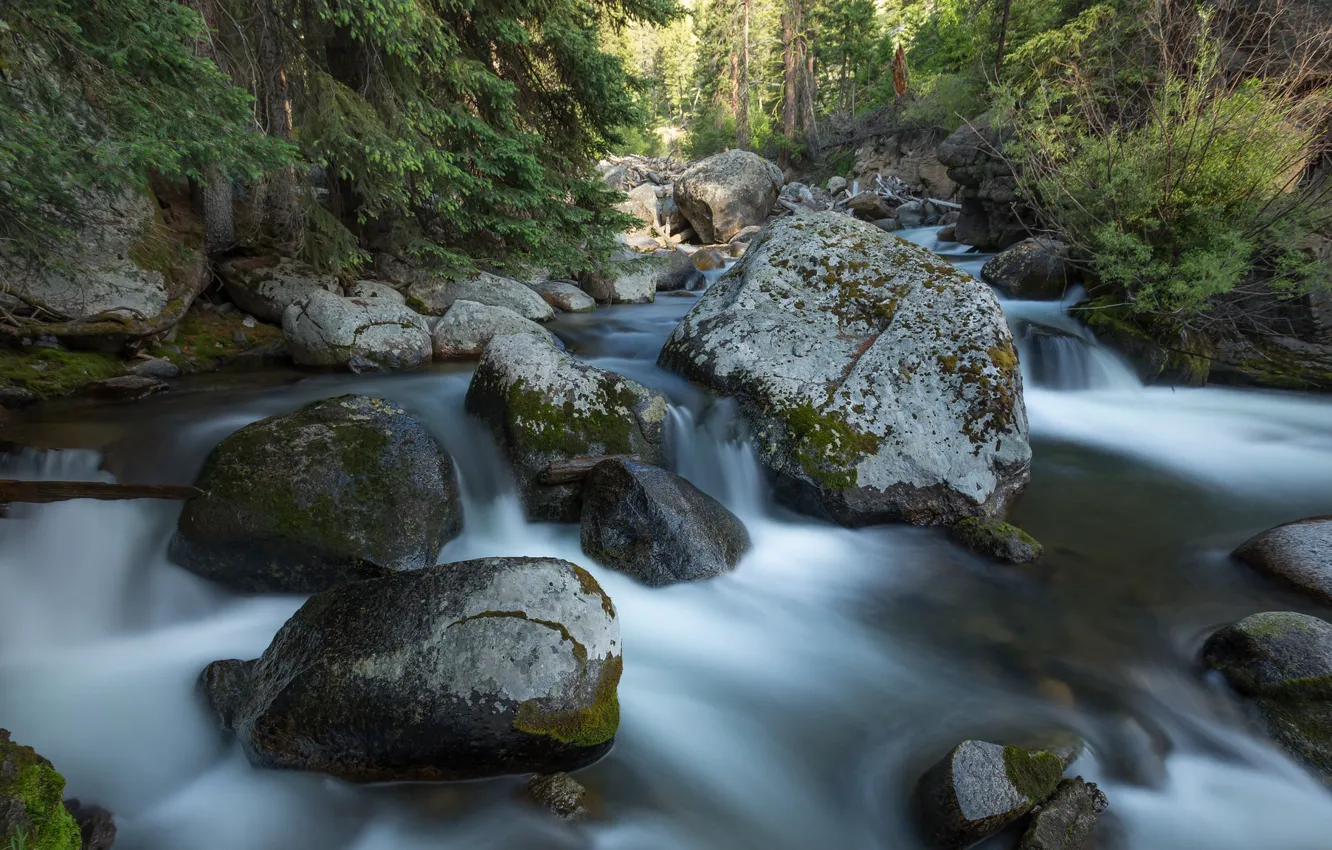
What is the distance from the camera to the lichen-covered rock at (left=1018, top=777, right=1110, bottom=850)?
257 cm

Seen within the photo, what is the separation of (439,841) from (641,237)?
1846cm

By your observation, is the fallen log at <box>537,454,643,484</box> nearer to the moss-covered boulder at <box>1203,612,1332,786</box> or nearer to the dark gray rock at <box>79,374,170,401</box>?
the moss-covered boulder at <box>1203,612,1332,786</box>

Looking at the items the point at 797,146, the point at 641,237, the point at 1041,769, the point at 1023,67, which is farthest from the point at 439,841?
the point at 797,146

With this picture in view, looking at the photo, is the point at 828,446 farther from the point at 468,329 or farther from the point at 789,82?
the point at 789,82

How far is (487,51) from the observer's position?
8391 millimetres

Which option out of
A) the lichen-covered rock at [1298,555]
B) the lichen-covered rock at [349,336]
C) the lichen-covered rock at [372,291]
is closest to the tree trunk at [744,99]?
the lichen-covered rock at [372,291]

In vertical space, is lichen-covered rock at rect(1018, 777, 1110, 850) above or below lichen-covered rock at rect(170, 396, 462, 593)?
below

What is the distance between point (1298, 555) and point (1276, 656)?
4.81 feet

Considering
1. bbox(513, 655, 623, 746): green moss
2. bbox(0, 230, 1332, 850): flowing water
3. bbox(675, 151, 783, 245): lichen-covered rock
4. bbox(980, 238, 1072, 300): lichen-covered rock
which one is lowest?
bbox(0, 230, 1332, 850): flowing water

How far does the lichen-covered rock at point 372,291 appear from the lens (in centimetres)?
796

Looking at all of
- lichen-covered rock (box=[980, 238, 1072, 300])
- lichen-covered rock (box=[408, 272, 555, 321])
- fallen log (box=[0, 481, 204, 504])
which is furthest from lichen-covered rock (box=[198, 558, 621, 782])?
lichen-covered rock (box=[980, 238, 1072, 300])

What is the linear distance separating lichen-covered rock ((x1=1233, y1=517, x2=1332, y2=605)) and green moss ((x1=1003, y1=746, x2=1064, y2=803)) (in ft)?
8.81

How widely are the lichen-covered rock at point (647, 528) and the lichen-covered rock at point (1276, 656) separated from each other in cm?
285

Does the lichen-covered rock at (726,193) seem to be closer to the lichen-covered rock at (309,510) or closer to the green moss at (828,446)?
the green moss at (828,446)
